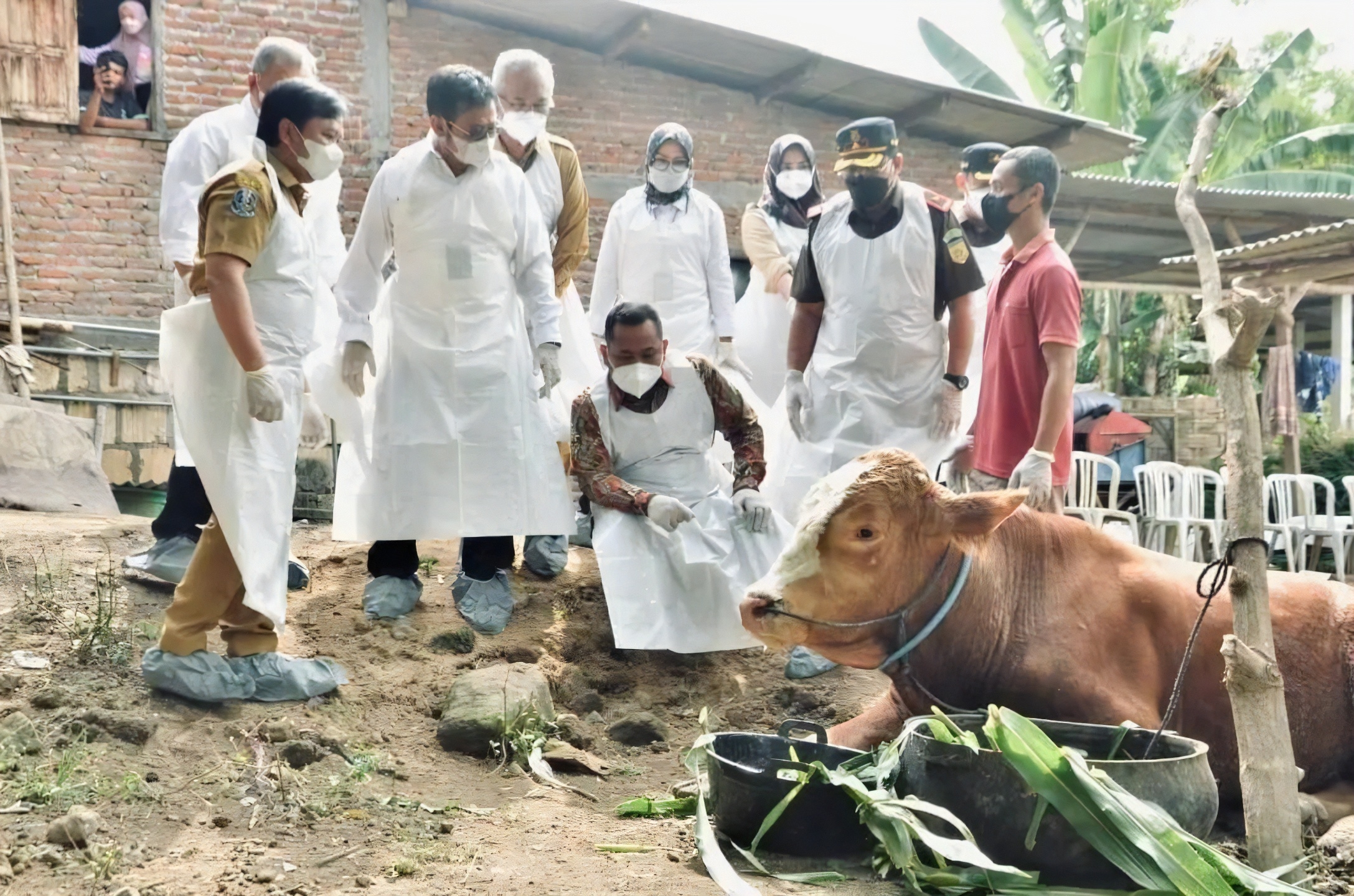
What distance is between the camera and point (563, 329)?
630 cm

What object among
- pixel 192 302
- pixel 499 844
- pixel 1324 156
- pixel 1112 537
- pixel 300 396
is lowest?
pixel 499 844

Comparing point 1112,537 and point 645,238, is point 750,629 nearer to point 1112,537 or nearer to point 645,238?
point 1112,537

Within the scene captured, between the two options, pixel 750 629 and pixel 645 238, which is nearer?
pixel 750 629

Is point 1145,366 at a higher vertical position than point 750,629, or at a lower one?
higher

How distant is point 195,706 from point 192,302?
4.23 ft

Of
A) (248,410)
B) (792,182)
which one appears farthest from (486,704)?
(792,182)

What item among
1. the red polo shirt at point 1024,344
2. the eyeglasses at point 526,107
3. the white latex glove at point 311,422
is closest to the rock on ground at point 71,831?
the white latex glove at point 311,422

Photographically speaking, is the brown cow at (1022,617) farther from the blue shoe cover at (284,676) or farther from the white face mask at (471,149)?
the white face mask at (471,149)

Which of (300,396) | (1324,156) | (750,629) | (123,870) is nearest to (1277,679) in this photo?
(750,629)

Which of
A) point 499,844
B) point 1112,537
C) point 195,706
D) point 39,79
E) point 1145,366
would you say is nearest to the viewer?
point 499,844

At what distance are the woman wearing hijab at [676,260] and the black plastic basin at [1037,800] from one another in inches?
152

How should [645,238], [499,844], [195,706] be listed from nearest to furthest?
[499,844], [195,706], [645,238]

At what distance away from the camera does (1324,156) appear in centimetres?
2241

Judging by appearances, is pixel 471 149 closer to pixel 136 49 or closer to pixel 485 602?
pixel 485 602
